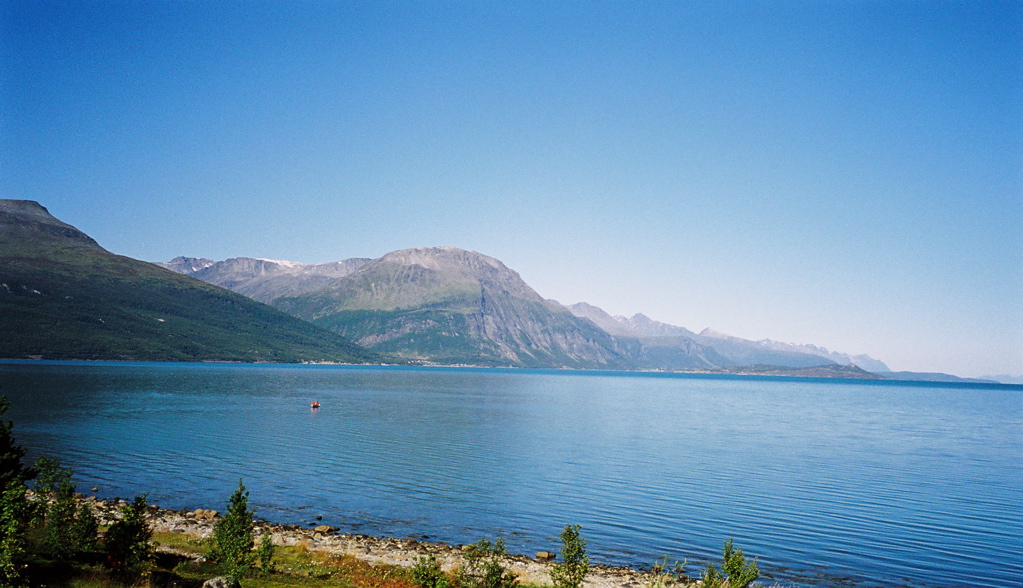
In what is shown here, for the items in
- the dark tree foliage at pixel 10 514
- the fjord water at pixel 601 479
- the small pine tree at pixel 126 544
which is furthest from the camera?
the fjord water at pixel 601 479

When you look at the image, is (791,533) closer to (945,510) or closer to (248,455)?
(945,510)

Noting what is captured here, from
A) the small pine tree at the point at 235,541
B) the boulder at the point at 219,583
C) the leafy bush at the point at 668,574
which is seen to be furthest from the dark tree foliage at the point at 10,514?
the leafy bush at the point at 668,574

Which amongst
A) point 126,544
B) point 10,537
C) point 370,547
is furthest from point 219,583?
point 370,547

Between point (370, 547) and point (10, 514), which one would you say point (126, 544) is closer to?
point (10, 514)

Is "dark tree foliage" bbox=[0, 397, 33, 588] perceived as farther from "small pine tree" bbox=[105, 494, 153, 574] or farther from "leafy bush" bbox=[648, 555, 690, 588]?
"leafy bush" bbox=[648, 555, 690, 588]

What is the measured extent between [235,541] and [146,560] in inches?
149

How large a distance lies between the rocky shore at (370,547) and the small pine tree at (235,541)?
541 centimetres

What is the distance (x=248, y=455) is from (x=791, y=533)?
63.4m

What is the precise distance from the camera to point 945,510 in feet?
189

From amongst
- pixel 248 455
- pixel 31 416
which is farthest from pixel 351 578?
pixel 31 416

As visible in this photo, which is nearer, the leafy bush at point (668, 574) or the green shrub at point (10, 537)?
the green shrub at point (10, 537)

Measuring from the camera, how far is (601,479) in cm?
6788

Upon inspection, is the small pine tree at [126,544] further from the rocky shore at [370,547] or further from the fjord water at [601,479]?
the fjord water at [601,479]

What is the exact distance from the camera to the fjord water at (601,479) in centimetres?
4491
